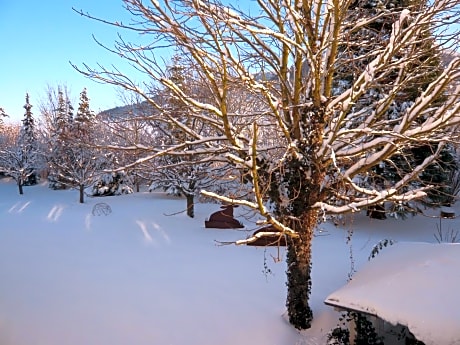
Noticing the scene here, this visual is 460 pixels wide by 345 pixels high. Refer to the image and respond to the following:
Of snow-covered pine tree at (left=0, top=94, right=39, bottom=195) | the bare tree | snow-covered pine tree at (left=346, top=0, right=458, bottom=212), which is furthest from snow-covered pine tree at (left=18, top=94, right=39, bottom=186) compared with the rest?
the bare tree

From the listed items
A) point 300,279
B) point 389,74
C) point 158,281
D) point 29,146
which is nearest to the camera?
point 300,279

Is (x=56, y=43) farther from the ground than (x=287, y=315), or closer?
farther from the ground

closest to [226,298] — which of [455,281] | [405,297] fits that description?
[405,297]

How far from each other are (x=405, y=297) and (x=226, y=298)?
2763mm

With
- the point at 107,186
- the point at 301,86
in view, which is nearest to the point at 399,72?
the point at 301,86

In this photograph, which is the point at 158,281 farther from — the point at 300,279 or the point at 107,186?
the point at 107,186

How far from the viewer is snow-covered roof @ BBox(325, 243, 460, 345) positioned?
304cm

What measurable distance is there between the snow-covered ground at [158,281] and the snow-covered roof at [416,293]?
0.86 metres

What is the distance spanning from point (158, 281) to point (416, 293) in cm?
434

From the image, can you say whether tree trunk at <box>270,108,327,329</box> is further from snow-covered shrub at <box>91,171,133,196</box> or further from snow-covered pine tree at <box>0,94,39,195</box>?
snow-covered pine tree at <box>0,94,39,195</box>

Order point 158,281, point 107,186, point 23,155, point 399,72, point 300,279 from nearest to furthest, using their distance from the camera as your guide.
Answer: point 399,72 → point 300,279 → point 158,281 → point 107,186 → point 23,155

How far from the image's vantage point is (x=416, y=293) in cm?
343

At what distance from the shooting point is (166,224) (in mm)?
11148

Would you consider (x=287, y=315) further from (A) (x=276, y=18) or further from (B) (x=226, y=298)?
(A) (x=276, y=18)
